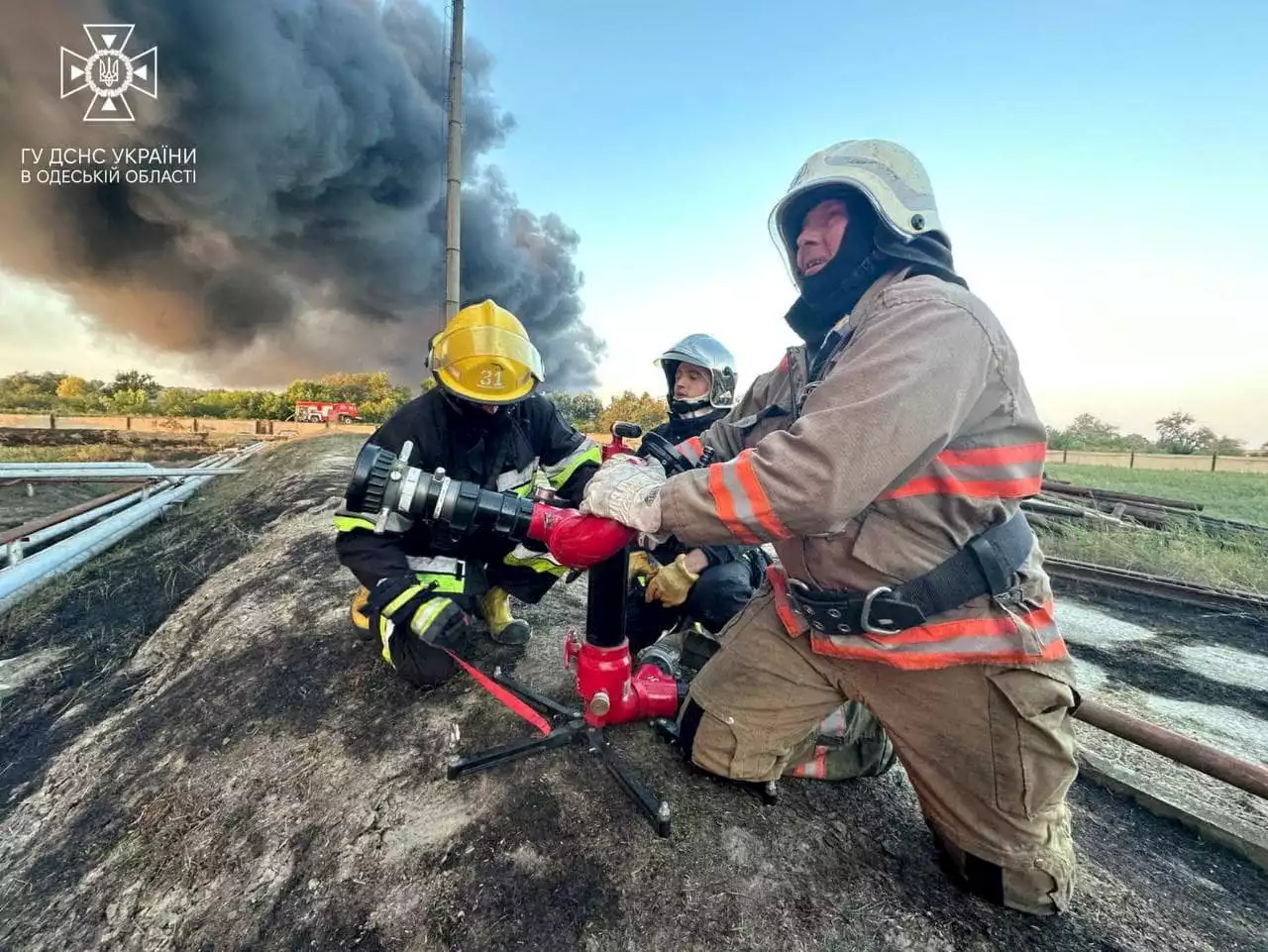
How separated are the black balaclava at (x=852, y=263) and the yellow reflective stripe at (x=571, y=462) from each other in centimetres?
156

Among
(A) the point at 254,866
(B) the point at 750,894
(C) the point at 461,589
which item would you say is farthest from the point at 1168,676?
(A) the point at 254,866

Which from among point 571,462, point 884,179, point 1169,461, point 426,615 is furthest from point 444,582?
point 1169,461

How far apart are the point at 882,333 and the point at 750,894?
1.61 metres

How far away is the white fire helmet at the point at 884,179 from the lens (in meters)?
1.70

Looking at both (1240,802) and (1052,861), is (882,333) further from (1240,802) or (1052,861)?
(1240,802)

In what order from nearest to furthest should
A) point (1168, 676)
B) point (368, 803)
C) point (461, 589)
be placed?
point (368, 803), point (461, 589), point (1168, 676)

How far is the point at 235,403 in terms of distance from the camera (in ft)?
78.4

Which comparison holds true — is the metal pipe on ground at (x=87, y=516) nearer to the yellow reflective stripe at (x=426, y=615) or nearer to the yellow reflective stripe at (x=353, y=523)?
the yellow reflective stripe at (x=353, y=523)

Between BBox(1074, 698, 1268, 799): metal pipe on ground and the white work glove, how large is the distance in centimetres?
185

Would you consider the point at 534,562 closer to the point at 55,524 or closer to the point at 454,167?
the point at 55,524

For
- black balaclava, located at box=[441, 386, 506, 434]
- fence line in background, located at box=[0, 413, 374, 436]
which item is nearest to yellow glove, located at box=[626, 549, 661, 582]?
black balaclava, located at box=[441, 386, 506, 434]

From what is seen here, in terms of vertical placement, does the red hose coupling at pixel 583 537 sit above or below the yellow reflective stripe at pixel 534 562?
above

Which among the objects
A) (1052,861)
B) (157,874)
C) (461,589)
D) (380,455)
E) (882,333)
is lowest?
(157,874)

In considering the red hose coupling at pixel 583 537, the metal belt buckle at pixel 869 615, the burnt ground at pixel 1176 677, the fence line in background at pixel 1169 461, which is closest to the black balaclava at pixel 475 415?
the red hose coupling at pixel 583 537
